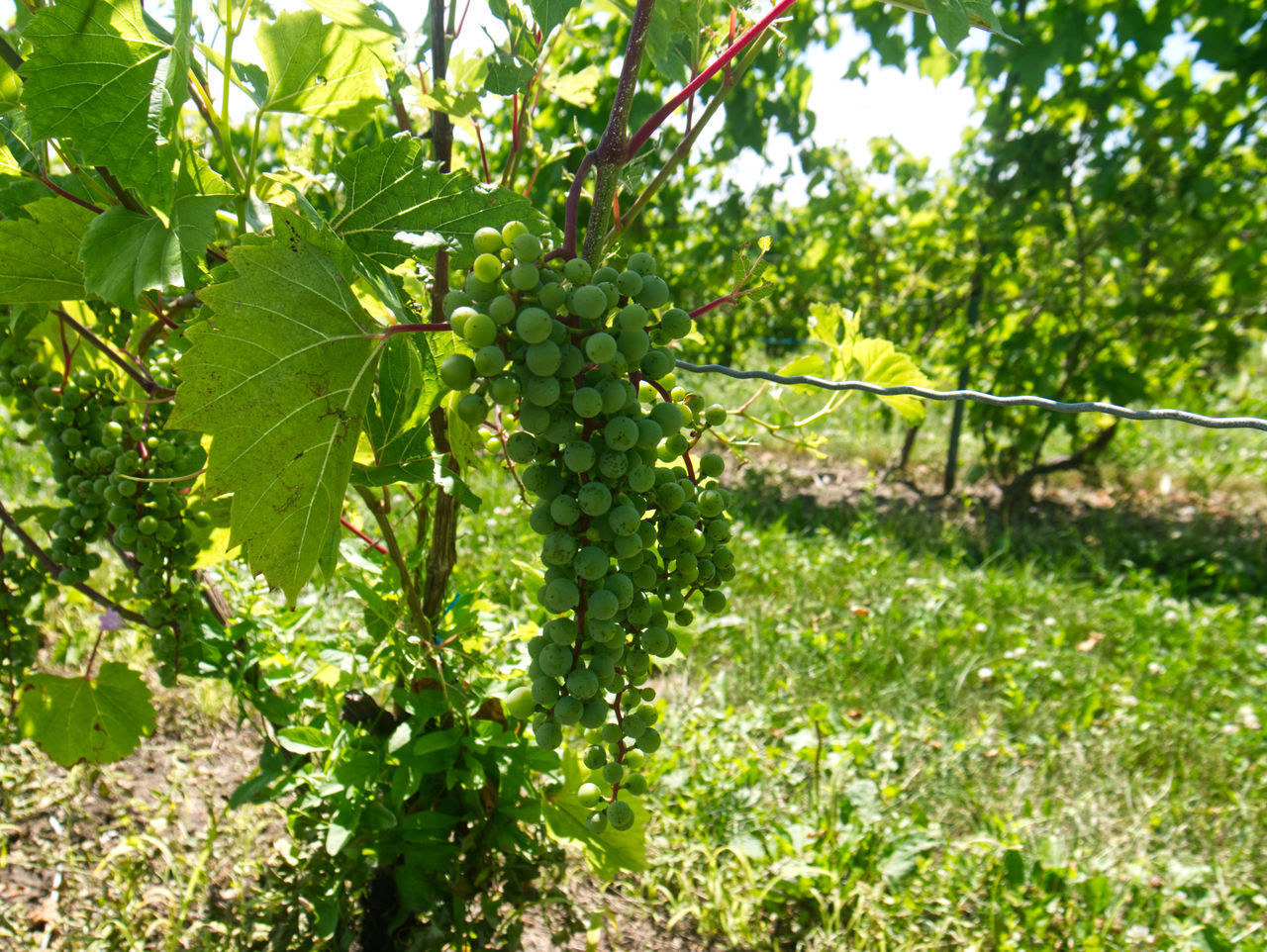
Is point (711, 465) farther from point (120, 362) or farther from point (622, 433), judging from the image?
point (120, 362)

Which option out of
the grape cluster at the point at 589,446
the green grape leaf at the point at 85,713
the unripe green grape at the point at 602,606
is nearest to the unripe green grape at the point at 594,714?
the grape cluster at the point at 589,446

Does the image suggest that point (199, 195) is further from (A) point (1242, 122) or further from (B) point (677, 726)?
Result: (A) point (1242, 122)

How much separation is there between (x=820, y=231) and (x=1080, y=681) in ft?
17.4

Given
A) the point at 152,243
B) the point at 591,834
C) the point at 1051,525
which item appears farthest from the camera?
the point at 1051,525

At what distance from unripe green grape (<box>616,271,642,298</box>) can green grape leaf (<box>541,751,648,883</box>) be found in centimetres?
94

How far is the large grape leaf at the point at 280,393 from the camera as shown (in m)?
0.70

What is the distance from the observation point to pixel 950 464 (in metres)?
5.41

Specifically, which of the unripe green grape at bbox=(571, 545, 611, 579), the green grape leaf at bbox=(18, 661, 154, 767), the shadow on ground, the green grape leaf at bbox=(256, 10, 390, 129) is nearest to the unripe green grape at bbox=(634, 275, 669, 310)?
the unripe green grape at bbox=(571, 545, 611, 579)

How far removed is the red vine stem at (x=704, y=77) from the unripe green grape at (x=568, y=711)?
56 cm

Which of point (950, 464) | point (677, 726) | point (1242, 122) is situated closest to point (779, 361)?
point (950, 464)

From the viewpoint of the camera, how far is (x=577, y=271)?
2.30 feet

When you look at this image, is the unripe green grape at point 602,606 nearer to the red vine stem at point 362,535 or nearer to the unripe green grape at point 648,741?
the unripe green grape at point 648,741

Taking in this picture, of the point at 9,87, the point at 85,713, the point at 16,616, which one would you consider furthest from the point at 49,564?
the point at 9,87

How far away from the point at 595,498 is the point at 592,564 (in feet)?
0.21
